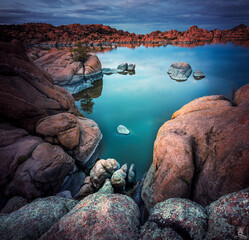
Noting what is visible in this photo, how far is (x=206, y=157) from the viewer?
21.7 ft

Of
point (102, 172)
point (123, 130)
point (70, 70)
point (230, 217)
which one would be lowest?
point (123, 130)

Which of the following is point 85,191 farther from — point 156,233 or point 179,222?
point 179,222

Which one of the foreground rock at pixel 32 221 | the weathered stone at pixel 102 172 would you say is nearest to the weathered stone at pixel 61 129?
the weathered stone at pixel 102 172

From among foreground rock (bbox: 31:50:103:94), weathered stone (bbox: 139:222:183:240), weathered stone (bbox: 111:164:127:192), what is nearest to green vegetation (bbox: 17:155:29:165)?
weathered stone (bbox: 111:164:127:192)

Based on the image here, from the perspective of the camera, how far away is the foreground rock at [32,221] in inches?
186

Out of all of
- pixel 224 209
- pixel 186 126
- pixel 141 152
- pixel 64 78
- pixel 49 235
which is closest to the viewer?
pixel 224 209

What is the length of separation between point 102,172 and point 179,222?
330 inches

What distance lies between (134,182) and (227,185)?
7.84 m

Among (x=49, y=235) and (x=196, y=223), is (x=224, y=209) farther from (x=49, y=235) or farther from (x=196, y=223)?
(x=49, y=235)

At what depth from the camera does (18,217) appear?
532 cm

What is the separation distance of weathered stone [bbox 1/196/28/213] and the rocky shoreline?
5 cm

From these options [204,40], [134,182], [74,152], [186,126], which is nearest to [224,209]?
[186,126]

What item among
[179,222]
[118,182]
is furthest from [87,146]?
[179,222]

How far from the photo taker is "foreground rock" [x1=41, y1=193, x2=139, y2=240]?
4.10 m
